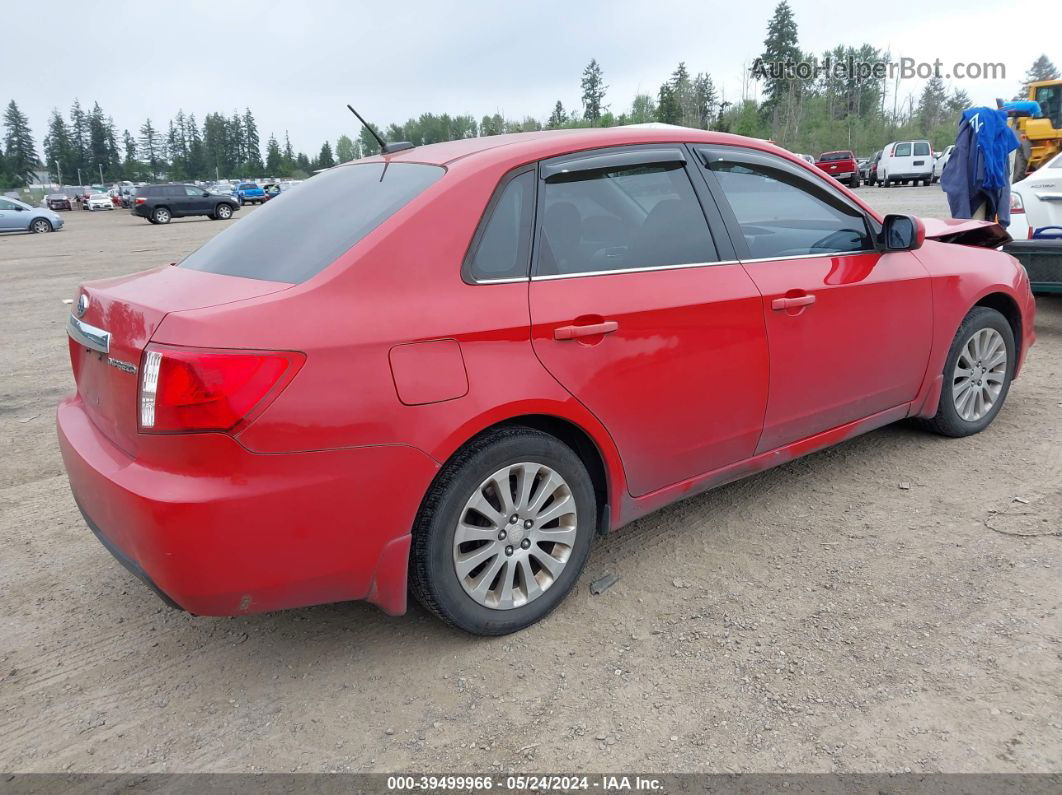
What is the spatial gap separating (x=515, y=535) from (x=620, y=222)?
1.22m

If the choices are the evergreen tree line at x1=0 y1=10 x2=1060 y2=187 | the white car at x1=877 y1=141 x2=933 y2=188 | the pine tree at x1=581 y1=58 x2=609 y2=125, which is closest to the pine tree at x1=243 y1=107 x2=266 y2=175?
the evergreen tree line at x1=0 y1=10 x2=1060 y2=187

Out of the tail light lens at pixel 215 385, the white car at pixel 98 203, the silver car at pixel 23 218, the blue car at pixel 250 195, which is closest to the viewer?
the tail light lens at pixel 215 385

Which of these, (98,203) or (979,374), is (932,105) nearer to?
(98,203)

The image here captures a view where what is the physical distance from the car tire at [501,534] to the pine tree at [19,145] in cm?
14633

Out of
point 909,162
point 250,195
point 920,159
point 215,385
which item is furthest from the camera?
point 250,195

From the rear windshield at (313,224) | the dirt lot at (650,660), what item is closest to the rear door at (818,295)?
the dirt lot at (650,660)

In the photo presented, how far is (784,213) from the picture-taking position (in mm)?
3709

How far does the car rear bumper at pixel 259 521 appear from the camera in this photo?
2.31 metres

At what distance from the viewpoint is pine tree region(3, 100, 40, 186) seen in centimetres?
12556

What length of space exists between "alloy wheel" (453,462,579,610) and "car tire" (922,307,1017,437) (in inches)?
101

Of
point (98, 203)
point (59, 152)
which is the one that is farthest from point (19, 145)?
point (98, 203)

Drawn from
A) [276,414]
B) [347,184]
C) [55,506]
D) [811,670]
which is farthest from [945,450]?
[55,506]

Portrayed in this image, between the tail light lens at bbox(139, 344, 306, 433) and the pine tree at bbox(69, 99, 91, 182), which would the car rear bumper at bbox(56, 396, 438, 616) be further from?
the pine tree at bbox(69, 99, 91, 182)

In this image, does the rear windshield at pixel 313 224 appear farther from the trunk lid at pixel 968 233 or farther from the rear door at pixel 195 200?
the rear door at pixel 195 200
